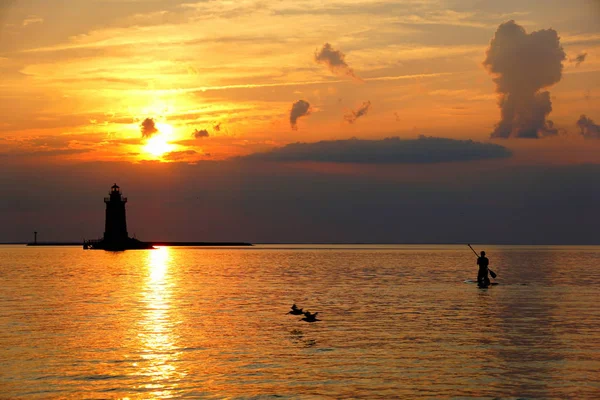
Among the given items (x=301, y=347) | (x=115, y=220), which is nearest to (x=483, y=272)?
(x=301, y=347)

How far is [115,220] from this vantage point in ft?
598

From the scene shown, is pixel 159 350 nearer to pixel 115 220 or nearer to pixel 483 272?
pixel 483 272

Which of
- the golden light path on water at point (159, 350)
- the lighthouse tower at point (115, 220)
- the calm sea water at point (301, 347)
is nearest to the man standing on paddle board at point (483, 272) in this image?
the calm sea water at point (301, 347)

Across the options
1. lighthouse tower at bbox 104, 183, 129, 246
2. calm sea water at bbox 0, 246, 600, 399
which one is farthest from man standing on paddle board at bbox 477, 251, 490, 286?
lighthouse tower at bbox 104, 183, 129, 246

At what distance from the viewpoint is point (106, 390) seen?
2359 cm

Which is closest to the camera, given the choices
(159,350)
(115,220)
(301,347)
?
(159,350)

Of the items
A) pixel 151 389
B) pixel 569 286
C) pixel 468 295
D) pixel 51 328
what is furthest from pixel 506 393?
pixel 569 286

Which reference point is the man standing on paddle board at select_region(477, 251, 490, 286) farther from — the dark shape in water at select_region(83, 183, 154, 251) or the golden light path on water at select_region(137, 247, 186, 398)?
the dark shape in water at select_region(83, 183, 154, 251)

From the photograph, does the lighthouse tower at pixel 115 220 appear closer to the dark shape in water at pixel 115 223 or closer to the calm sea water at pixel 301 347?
the dark shape in water at pixel 115 223

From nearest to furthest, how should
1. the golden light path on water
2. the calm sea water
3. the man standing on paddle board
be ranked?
the calm sea water, the golden light path on water, the man standing on paddle board

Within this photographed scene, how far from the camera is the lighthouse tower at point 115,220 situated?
177m

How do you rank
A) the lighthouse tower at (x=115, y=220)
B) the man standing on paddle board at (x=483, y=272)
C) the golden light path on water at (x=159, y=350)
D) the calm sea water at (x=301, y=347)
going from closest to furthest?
the calm sea water at (x=301, y=347)
the golden light path on water at (x=159, y=350)
the man standing on paddle board at (x=483, y=272)
the lighthouse tower at (x=115, y=220)

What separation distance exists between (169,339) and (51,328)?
24.7ft

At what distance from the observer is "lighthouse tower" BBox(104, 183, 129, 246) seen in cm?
17675
